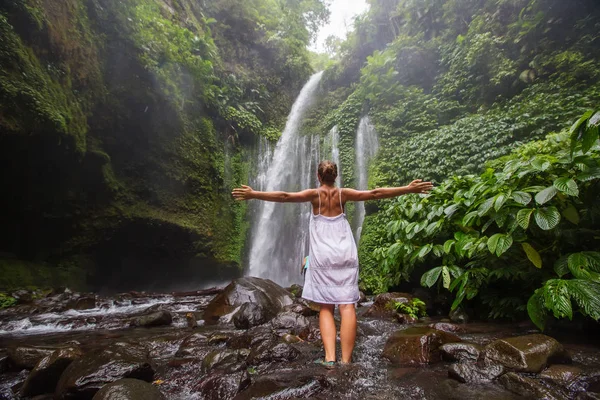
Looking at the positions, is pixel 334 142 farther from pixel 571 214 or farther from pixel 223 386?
pixel 223 386

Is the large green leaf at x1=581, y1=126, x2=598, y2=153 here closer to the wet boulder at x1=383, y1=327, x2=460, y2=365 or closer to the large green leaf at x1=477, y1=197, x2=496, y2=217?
the large green leaf at x1=477, y1=197, x2=496, y2=217

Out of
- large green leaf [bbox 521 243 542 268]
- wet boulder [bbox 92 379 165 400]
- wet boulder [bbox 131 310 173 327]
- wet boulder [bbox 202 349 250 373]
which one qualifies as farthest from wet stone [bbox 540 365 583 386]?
wet boulder [bbox 131 310 173 327]

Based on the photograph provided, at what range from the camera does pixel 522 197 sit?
2842 millimetres

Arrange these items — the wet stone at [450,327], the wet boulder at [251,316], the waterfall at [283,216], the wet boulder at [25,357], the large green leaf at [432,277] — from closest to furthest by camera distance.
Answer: the wet boulder at [25,357]
the wet stone at [450,327]
the large green leaf at [432,277]
the wet boulder at [251,316]
the waterfall at [283,216]

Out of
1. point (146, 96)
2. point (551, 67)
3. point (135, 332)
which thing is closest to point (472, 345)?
point (135, 332)

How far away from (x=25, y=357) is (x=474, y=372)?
4014 mm

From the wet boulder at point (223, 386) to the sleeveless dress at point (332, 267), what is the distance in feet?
2.74

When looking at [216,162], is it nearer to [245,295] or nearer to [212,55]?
[212,55]

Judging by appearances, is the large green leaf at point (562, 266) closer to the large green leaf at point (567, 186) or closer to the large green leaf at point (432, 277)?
the large green leaf at point (567, 186)

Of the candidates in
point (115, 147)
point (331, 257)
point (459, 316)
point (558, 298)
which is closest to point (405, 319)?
point (459, 316)

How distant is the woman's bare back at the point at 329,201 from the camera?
2792mm

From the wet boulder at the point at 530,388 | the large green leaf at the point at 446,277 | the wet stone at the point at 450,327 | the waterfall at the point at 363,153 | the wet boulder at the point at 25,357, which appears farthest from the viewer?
the waterfall at the point at 363,153

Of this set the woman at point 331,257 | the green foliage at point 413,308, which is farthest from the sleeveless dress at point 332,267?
the green foliage at point 413,308

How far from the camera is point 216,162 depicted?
1217 cm
